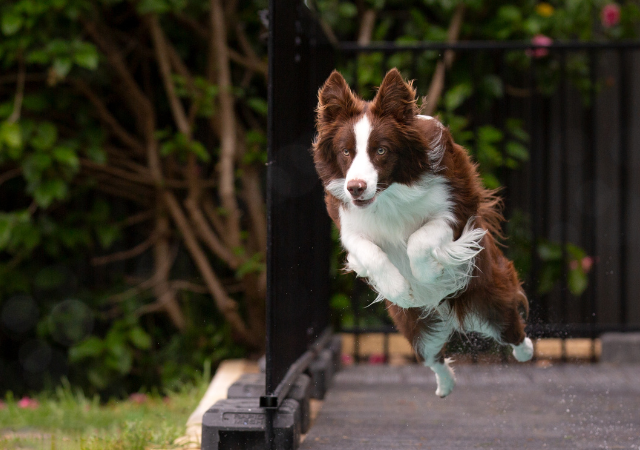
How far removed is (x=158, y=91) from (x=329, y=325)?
234 cm

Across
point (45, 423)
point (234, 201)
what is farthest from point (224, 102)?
point (45, 423)

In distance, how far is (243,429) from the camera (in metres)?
2.67

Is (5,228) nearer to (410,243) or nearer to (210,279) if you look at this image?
(210,279)

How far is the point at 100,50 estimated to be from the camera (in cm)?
498

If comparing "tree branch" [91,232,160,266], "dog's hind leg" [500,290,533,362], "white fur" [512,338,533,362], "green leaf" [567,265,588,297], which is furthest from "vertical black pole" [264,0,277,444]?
"green leaf" [567,265,588,297]

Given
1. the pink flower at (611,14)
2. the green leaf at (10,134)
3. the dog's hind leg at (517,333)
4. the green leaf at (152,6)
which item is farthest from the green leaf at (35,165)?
the pink flower at (611,14)

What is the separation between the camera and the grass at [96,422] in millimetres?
2982

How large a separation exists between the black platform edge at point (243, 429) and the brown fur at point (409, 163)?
24.8 inches

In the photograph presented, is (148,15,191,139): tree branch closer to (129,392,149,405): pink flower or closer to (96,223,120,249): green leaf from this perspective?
(96,223,120,249): green leaf

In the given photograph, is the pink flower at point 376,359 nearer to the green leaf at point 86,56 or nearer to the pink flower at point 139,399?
the pink flower at point 139,399

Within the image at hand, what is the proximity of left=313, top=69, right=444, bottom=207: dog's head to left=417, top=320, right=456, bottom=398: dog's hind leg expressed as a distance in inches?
29.5

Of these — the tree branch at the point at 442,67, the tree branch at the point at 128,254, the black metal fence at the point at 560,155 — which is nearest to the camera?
the black metal fence at the point at 560,155

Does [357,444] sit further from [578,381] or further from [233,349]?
[233,349]

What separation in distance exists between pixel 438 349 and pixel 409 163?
92 cm
